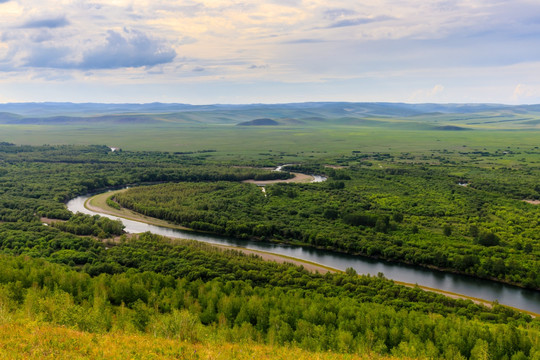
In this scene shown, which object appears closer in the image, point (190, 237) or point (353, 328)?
point (353, 328)

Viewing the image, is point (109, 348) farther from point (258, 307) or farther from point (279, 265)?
point (279, 265)

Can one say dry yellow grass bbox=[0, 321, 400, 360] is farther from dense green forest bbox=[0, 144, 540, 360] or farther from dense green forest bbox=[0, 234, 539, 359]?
dense green forest bbox=[0, 234, 539, 359]

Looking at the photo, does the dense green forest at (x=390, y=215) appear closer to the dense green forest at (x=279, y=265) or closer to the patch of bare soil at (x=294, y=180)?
the dense green forest at (x=279, y=265)

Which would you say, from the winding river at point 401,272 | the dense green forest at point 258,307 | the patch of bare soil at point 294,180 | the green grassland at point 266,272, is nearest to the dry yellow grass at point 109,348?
the green grassland at point 266,272

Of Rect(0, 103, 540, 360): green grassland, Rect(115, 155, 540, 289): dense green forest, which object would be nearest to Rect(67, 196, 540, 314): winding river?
Rect(115, 155, 540, 289): dense green forest

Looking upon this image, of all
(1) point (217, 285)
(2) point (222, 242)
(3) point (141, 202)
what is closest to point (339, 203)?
(2) point (222, 242)

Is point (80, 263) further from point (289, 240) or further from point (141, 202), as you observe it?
point (141, 202)

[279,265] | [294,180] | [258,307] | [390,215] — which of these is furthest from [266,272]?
[294,180]
